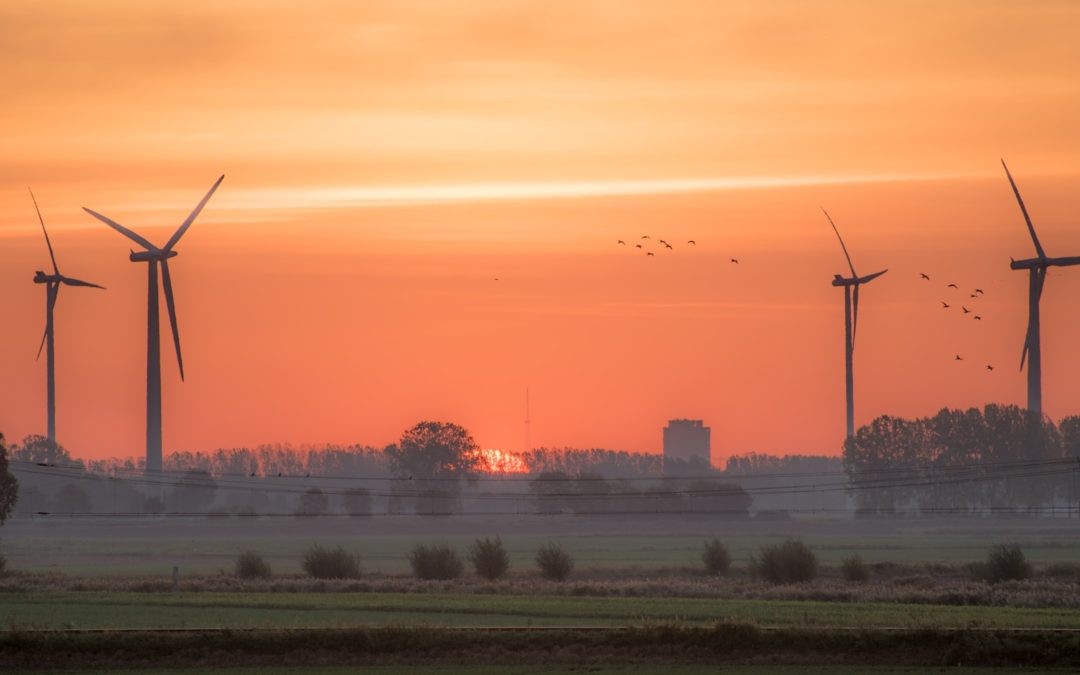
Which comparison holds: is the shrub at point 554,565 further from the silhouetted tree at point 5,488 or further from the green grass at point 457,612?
the silhouetted tree at point 5,488

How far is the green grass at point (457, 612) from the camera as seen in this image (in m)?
72.4

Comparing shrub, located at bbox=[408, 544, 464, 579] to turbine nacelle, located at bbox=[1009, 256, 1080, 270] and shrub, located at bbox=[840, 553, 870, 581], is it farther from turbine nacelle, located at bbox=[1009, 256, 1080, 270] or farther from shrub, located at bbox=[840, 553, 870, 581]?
turbine nacelle, located at bbox=[1009, 256, 1080, 270]

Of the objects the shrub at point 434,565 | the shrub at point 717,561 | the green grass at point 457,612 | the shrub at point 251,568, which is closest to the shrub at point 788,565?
the shrub at point 717,561

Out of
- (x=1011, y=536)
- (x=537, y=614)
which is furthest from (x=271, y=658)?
(x=1011, y=536)

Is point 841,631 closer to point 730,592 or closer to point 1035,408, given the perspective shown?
point 730,592

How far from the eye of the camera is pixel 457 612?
82.1 m

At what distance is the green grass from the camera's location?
72.4 m

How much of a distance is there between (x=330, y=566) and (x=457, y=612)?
37567 millimetres

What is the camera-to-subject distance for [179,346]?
168 meters

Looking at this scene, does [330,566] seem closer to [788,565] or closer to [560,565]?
[560,565]

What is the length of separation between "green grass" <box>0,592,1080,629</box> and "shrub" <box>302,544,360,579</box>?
23.8 m

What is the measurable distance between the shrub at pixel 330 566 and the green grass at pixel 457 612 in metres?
23.8

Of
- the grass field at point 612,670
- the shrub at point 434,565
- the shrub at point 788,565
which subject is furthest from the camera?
the shrub at point 434,565

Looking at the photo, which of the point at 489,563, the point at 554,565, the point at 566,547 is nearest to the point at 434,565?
the point at 489,563
